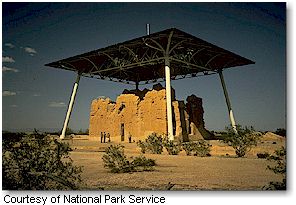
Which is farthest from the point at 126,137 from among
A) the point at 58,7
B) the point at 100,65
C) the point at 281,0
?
the point at 281,0

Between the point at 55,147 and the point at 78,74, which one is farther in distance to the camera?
the point at 78,74

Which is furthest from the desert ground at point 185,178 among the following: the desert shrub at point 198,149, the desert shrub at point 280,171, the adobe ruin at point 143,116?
the adobe ruin at point 143,116

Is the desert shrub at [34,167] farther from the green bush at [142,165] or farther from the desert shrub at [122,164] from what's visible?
the green bush at [142,165]

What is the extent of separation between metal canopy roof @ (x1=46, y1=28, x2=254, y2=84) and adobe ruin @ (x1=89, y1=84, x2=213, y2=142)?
7.18ft

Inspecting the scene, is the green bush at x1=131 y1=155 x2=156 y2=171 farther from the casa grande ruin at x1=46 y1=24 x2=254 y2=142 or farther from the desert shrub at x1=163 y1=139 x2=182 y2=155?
the casa grande ruin at x1=46 y1=24 x2=254 y2=142

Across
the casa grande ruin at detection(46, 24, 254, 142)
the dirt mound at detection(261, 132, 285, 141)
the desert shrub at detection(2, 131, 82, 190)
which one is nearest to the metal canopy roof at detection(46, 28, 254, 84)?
the casa grande ruin at detection(46, 24, 254, 142)

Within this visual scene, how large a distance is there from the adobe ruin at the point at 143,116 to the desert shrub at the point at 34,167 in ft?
37.1

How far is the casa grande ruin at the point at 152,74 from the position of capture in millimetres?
17516

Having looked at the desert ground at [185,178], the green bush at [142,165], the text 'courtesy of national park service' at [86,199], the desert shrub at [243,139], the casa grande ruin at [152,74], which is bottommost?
the text 'courtesy of national park service' at [86,199]

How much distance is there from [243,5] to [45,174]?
7073 mm

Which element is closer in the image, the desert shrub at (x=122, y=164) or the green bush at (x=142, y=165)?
the desert shrub at (x=122, y=164)

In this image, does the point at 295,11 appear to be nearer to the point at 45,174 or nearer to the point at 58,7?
the point at 58,7

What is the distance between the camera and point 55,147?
7.76 metres

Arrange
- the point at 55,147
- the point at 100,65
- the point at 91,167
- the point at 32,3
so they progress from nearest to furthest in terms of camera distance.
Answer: the point at 55,147 → the point at 32,3 → the point at 91,167 → the point at 100,65
